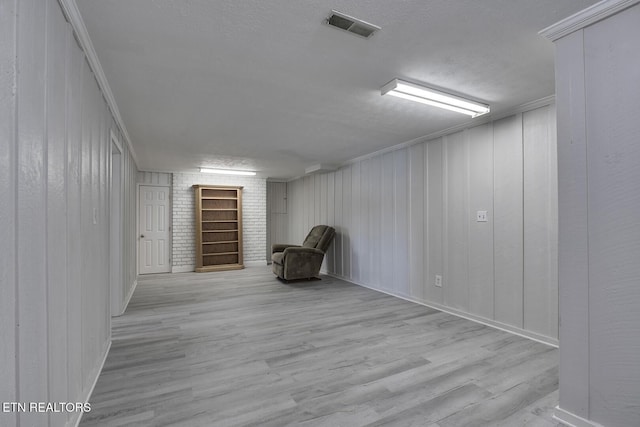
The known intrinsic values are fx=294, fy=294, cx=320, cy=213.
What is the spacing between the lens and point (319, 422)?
1.71 m

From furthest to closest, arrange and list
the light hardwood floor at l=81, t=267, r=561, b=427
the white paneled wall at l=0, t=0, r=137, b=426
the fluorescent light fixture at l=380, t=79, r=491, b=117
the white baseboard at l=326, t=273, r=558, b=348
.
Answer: the white baseboard at l=326, t=273, r=558, b=348, the fluorescent light fixture at l=380, t=79, r=491, b=117, the light hardwood floor at l=81, t=267, r=561, b=427, the white paneled wall at l=0, t=0, r=137, b=426

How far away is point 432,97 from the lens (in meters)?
2.64

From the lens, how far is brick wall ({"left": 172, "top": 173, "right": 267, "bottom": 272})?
6.96 meters

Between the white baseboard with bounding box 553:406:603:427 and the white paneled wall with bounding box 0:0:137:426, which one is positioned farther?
the white baseboard with bounding box 553:406:603:427

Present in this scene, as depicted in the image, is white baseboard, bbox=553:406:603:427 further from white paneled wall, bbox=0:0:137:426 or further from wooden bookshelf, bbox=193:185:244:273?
wooden bookshelf, bbox=193:185:244:273

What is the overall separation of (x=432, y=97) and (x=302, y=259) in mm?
3764

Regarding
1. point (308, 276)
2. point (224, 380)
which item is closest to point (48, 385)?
point (224, 380)

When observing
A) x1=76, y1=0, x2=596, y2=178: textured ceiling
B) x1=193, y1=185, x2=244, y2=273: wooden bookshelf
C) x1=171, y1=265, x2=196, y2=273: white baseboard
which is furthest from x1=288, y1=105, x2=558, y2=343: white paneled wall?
x1=171, y1=265, x2=196, y2=273: white baseboard

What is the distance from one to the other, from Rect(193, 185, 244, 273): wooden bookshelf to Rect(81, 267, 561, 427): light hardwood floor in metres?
3.16

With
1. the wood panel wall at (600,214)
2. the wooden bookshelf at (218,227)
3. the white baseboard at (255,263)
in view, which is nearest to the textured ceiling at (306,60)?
the wood panel wall at (600,214)

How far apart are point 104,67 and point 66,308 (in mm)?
1734

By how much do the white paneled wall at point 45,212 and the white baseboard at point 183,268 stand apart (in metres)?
5.06

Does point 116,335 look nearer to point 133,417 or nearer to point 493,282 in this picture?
point 133,417

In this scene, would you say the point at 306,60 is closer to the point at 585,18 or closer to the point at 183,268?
the point at 585,18
